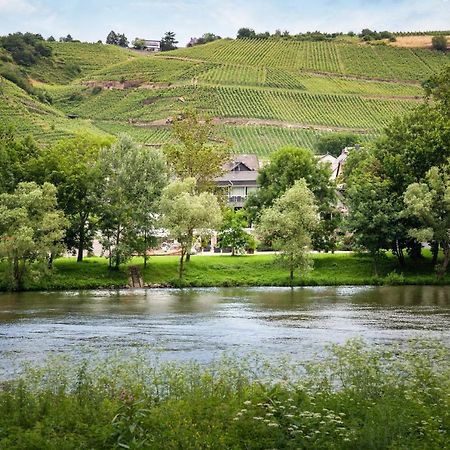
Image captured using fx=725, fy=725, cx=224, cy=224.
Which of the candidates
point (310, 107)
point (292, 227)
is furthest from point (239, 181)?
point (310, 107)

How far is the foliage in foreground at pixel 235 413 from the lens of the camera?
559 inches

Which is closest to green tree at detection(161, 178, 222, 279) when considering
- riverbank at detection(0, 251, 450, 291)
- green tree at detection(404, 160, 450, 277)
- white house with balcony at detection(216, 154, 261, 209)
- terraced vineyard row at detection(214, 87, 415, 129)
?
riverbank at detection(0, 251, 450, 291)

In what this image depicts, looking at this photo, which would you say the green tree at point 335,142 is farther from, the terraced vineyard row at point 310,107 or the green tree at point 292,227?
the green tree at point 292,227

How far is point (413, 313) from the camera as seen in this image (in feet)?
139

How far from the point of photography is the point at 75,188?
64.9 metres

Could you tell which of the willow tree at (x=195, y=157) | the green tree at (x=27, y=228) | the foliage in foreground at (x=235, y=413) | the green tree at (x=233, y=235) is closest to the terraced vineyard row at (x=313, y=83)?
the willow tree at (x=195, y=157)

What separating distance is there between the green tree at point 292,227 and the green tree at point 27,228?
1768cm

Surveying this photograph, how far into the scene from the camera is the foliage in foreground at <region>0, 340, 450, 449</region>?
46.6ft

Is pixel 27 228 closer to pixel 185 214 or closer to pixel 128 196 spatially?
pixel 128 196

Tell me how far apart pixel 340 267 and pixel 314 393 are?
5009cm

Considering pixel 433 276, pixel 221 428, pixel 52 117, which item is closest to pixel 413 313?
pixel 433 276

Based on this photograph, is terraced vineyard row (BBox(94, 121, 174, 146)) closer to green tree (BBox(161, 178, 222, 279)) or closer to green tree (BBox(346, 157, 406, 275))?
green tree (BBox(161, 178, 222, 279))

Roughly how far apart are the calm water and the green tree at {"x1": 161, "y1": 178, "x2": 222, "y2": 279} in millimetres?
5213

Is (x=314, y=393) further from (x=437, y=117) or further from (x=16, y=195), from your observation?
(x=437, y=117)
